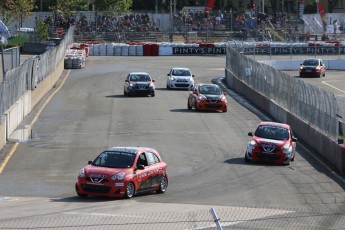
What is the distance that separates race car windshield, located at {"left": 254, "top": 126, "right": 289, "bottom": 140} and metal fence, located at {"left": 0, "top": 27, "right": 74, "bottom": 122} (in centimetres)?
889

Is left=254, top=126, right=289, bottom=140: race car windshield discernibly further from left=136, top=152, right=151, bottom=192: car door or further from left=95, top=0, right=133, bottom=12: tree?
left=95, top=0, right=133, bottom=12: tree

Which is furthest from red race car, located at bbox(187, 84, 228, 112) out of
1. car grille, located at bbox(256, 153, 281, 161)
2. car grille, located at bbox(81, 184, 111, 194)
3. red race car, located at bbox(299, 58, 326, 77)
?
red race car, located at bbox(299, 58, 326, 77)

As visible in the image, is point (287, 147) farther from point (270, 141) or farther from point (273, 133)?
point (273, 133)

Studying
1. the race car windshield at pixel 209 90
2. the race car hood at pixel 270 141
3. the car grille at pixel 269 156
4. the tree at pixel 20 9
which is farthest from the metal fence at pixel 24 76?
the tree at pixel 20 9

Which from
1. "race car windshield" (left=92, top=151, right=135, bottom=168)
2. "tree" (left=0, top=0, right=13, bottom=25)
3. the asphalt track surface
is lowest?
the asphalt track surface

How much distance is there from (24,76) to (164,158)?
13013 millimetres

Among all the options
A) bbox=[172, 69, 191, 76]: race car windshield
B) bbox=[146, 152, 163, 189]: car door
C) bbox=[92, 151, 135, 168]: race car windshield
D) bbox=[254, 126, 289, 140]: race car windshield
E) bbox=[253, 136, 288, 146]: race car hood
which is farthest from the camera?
bbox=[172, 69, 191, 76]: race car windshield

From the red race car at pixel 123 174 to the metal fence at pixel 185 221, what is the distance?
2944mm

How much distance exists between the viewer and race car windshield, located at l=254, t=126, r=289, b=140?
1241 inches

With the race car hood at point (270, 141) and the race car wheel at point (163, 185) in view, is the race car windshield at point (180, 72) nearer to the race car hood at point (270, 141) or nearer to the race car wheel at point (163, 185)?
the race car hood at point (270, 141)

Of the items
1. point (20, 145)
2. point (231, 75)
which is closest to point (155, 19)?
point (231, 75)

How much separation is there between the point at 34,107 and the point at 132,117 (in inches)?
219

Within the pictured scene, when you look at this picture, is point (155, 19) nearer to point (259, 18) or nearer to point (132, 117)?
point (259, 18)

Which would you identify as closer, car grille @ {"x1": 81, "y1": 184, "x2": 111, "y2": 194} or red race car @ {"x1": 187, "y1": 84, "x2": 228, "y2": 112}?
car grille @ {"x1": 81, "y1": 184, "x2": 111, "y2": 194}
